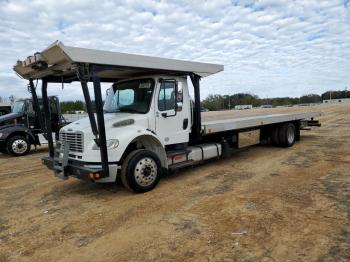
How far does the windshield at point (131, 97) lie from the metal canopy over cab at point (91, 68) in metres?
0.26

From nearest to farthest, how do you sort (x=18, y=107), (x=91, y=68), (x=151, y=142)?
(x=91, y=68) < (x=151, y=142) < (x=18, y=107)

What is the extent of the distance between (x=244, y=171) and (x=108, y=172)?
3.64 m

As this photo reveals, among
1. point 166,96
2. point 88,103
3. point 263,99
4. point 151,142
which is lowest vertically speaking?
point 151,142

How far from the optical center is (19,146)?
12555mm

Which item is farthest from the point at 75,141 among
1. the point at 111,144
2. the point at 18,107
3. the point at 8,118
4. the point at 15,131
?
the point at 18,107

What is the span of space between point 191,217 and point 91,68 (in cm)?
307

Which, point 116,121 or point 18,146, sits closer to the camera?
point 116,121

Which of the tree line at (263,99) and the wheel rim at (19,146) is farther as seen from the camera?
the tree line at (263,99)

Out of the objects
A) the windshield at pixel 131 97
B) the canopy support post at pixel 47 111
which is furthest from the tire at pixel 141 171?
the canopy support post at pixel 47 111

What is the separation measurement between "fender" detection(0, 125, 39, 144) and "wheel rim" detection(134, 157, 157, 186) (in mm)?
8298

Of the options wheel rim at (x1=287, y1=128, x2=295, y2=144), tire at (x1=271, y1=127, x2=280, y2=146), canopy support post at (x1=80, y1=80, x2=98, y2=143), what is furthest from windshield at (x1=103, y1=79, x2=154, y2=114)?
wheel rim at (x1=287, y1=128, x2=295, y2=144)

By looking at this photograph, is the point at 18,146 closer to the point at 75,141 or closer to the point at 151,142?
the point at 75,141

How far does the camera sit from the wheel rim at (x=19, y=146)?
40.8 ft

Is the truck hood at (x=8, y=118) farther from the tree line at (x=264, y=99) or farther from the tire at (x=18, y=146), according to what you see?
the tree line at (x=264, y=99)
